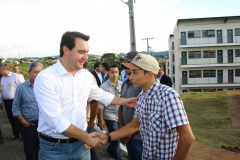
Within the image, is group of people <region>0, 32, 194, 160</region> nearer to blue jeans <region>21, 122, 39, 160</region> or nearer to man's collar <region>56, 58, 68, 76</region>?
man's collar <region>56, 58, 68, 76</region>

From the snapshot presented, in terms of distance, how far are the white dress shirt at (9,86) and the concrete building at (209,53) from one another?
29470mm

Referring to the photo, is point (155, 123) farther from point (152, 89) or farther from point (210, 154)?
point (210, 154)

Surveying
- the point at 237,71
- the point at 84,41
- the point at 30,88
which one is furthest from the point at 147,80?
the point at 237,71

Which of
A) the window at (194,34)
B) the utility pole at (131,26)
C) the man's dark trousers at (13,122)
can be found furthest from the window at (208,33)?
the man's dark trousers at (13,122)

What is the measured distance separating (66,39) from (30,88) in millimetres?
2086

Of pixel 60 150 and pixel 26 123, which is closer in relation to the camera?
pixel 60 150

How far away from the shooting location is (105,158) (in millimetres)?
5004

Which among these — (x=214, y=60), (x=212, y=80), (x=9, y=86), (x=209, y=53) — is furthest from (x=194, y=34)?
(x=9, y=86)

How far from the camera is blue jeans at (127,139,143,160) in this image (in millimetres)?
3272

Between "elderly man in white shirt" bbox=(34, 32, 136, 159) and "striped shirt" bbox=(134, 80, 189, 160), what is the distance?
0.74 m

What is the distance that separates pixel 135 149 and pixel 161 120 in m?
1.46

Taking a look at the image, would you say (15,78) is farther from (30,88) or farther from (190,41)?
(190,41)

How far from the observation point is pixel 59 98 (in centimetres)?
241

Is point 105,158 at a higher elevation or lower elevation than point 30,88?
lower
